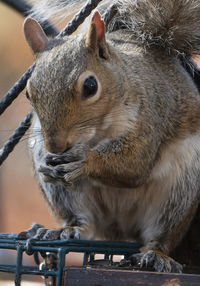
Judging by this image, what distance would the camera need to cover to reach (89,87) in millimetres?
1580

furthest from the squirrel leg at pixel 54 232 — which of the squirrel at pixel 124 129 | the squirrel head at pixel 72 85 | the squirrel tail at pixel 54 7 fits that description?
the squirrel tail at pixel 54 7

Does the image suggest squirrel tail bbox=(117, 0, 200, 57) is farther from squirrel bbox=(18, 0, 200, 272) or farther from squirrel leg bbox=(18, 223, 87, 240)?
squirrel leg bbox=(18, 223, 87, 240)

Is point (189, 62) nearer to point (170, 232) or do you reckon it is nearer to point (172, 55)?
point (172, 55)

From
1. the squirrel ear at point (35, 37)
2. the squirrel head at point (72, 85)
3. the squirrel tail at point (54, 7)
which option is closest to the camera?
the squirrel head at point (72, 85)

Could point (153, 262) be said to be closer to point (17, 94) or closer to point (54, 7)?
point (17, 94)

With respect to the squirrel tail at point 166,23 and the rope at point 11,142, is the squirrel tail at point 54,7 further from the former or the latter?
the rope at point 11,142

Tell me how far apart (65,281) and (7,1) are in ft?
3.10

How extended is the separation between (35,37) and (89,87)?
0.28 metres

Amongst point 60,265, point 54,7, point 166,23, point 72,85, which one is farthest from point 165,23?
point 60,265

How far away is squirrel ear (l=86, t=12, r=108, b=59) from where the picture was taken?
164cm

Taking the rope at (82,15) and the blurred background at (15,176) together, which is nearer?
the rope at (82,15)

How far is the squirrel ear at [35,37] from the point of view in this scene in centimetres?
175

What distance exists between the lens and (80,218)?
75.8 inches

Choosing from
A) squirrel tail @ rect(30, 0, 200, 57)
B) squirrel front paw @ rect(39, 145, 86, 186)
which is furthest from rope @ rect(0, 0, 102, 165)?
squirrel tail @ rect(30, 0, 200, 57)
